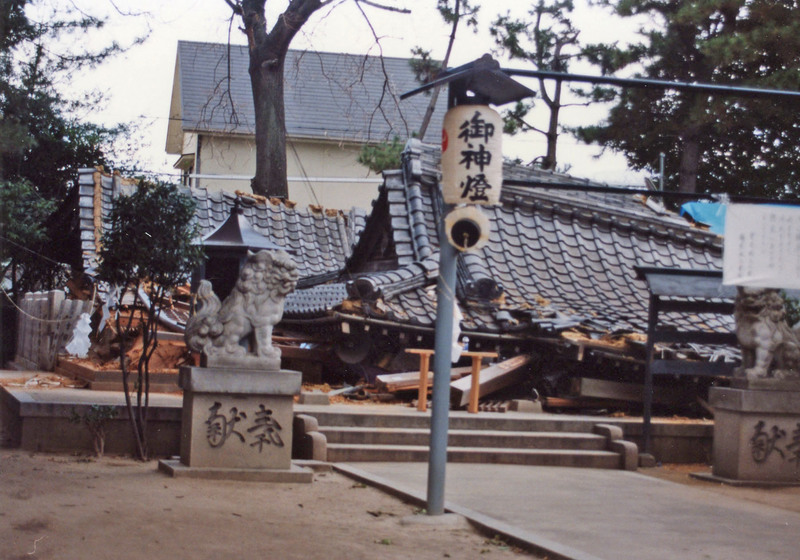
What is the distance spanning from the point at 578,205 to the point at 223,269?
8158 mm

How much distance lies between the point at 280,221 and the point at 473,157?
13291 mm

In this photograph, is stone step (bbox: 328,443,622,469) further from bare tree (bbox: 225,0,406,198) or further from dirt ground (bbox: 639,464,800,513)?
bare tree (bbox: 225,0,406,198)

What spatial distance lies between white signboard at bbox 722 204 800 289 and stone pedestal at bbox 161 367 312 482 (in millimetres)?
4520

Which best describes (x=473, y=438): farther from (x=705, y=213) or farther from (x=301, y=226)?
(x=705, y=213)

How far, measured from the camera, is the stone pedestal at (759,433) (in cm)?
1130

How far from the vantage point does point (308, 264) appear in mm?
20797

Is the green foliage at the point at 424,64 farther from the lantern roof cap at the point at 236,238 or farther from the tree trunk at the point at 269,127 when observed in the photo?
the lantern roof cap at the point at 236,238

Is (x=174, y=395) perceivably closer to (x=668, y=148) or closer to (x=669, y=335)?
(x=669, y=335)

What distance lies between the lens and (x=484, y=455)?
39.4 feet

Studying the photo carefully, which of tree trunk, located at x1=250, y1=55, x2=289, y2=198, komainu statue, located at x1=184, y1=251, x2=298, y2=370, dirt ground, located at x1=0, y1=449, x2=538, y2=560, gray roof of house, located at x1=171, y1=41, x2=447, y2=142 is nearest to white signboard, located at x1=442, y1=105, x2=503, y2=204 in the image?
komainu statue, located at x1=184, y1=251, x2=298, y2=370

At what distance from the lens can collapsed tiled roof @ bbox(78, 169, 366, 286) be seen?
1927 centimetres

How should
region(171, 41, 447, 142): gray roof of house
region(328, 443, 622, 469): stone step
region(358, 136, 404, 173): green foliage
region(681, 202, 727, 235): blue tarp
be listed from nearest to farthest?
region(328, 443, 622, 469): stone step
region(681, 202, 727, 235): blue tarp
region(358, 136, 404, 173): green foliage
region(171, 41, 447, 142): gray roof of house

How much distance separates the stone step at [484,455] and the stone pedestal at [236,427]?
158 centimetres

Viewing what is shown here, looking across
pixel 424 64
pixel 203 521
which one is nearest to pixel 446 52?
pixel 424 64
